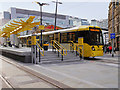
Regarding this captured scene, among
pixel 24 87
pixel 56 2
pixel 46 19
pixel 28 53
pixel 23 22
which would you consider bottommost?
pixel 24 87

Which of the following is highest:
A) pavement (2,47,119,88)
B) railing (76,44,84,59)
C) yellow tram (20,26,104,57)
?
yellow tram (20,26,104,57)

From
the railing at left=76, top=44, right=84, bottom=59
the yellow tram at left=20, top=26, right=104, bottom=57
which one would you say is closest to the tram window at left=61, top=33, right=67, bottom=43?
the yellow tram at left=20, top=26, right=104, bottom=57

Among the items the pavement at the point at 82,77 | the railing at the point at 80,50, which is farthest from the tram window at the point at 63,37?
the pavement at the point at 82,77

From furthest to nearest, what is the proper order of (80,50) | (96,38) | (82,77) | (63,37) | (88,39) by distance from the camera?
(63,37)
(96,38)
(88,39)
(80,50)
(82,77)

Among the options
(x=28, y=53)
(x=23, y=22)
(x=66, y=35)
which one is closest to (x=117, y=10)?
(x=66, y=35)

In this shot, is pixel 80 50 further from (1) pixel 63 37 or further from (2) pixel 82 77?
(2) pixel 82 77

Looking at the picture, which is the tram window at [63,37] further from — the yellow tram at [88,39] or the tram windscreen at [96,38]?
the tram windscreen at [96,38]

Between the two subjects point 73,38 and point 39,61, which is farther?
point 73,38

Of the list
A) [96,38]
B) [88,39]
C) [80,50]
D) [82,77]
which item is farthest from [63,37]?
[82,77]

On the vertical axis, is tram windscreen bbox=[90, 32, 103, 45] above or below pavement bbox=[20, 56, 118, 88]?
above

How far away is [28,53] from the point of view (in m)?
13.6

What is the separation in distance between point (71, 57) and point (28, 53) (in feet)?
14.7

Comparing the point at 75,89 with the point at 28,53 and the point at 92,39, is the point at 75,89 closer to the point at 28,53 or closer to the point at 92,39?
the point at 28,53

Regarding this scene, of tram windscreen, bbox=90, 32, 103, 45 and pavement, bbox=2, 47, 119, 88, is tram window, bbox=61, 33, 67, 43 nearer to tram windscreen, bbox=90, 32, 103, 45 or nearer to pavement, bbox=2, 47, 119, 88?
tram windscreen, bbox=90, 32, 103, 45
